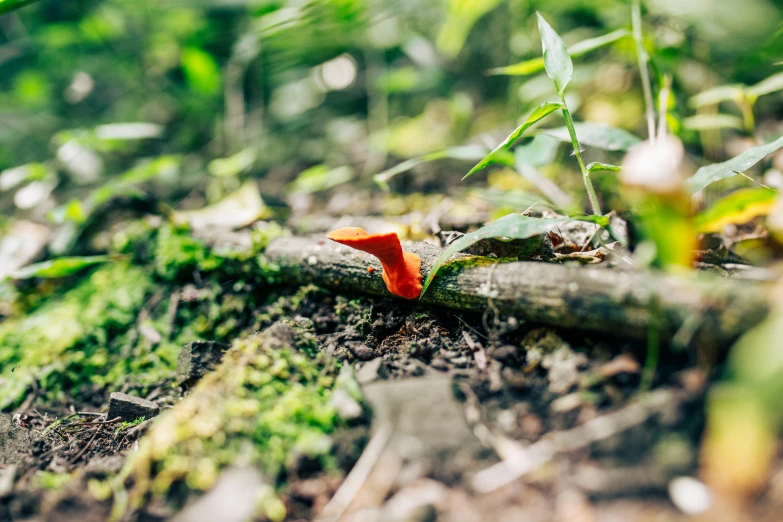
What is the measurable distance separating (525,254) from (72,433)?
196 cm

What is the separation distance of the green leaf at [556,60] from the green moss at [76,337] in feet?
7.60

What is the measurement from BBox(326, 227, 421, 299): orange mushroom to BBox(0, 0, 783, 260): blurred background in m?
0.74

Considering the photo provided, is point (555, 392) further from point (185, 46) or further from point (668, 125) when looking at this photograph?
point (185, 46)

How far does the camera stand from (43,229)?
3453 millimetres

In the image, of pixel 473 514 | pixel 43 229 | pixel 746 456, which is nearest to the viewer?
pixel 746 456

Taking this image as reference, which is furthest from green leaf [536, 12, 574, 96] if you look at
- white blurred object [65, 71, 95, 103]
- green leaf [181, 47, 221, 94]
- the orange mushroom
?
white blurred object [65, 71, 95, 103]

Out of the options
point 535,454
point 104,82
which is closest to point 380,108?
point 104,82

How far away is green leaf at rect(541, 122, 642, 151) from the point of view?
6.27 ft

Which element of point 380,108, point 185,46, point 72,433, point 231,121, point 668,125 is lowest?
point 72,433

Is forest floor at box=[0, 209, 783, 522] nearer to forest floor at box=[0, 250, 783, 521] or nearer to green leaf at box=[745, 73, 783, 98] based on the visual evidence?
forest floor at box=[0, 250, 783, 521]

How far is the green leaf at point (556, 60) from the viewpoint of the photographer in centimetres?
163

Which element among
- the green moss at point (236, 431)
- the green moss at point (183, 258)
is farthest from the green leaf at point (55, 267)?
the green moss at point (236, 431)

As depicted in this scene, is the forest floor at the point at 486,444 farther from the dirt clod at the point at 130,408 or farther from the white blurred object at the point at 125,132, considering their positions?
the white blurred object at the point at 125,132

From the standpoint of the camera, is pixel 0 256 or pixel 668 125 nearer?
pixel 668 125
